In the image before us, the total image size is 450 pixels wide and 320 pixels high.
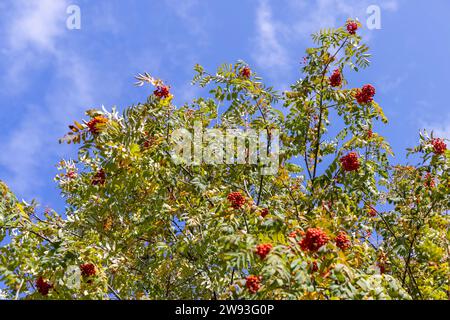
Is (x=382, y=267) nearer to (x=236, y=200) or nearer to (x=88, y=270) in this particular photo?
(x=236, y=200)

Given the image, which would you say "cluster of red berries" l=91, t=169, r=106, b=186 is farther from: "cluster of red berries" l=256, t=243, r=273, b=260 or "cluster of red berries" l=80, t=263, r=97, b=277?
"cluster of red berries" l=256, t=243, r=273, b=260

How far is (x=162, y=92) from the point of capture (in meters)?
7.16

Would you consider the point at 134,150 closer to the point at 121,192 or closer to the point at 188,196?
the point at 121,192

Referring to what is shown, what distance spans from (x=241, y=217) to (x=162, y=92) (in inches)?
82.9

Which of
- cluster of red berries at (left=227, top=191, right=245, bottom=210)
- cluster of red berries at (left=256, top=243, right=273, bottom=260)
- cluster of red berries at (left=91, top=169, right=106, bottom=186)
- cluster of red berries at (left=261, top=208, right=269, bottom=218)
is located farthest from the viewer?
cluster of red berries at (left=91, top=169, right=106, bottom=186)

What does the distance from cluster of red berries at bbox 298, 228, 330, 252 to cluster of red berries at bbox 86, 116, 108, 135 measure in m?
3.16

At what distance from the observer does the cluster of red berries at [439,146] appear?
6914mm

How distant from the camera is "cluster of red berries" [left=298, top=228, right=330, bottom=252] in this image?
446cm

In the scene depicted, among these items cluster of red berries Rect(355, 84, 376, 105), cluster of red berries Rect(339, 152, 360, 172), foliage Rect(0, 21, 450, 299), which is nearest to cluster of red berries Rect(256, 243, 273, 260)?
foliage Rect(0, 21, 450, 299)

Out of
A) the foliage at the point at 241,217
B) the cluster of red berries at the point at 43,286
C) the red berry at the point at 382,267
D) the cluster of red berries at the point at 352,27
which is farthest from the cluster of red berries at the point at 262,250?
the cluster of red berries at the point at 352,27

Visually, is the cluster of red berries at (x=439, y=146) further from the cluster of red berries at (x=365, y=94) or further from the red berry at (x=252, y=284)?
the red berry at (x=252, y=284)

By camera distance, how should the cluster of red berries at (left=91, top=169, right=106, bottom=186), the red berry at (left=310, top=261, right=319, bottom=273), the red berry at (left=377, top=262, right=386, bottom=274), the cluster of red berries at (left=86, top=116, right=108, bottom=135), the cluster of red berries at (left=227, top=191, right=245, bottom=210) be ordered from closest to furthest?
the red berry at (left=310, top=261, right=319, bottom=273)
the cluster of red berries at (left=227, top=191, right=245, bottom=210)
the cluster of red berries at (left=86, top=116, right=108, bottom=135)
the red berry at (left=377, top=262, right=386, bottom=274)
the cluster of red berries at (left=91, top=169, right=106, bottom=186)

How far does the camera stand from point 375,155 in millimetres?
8180
